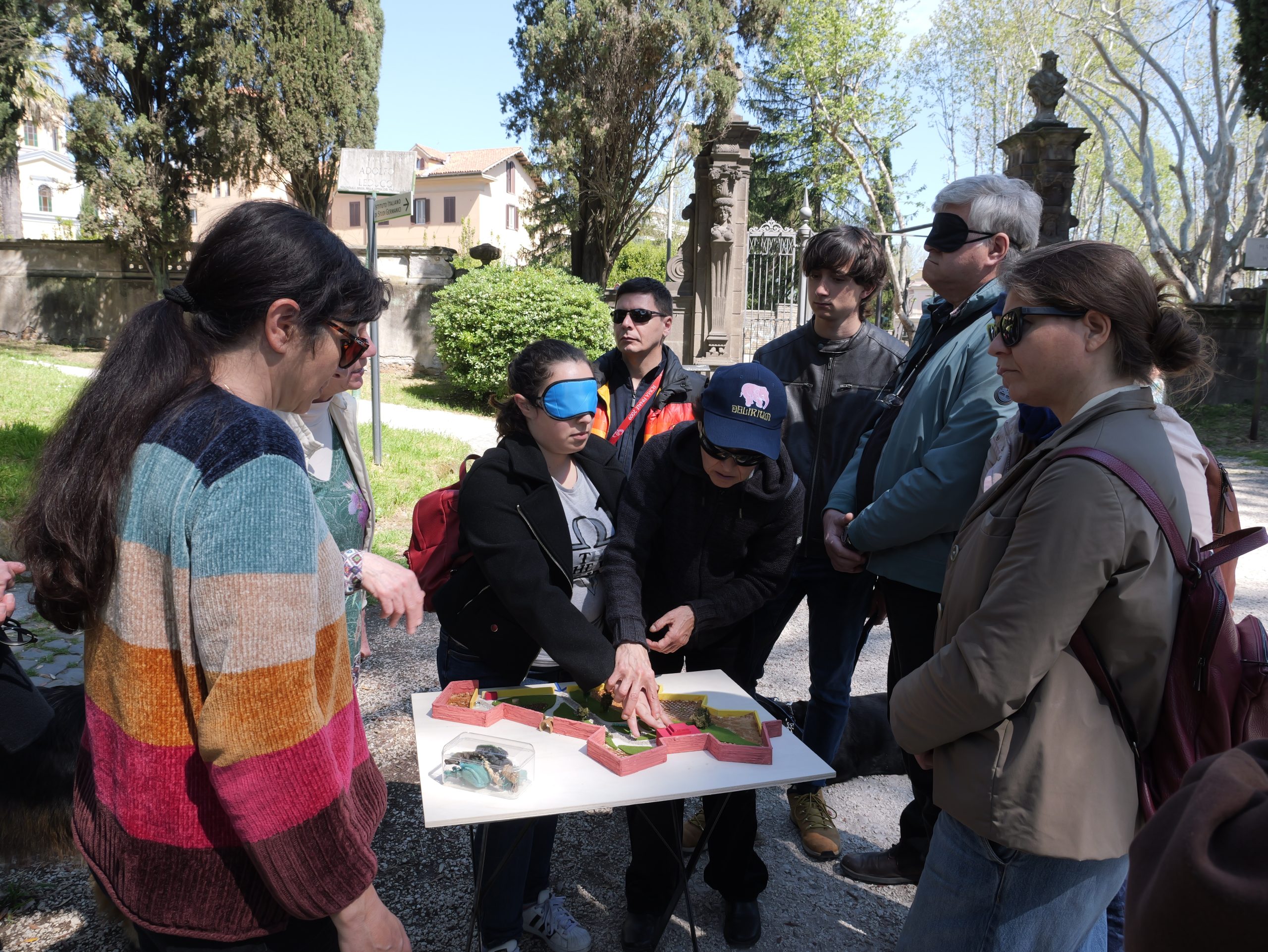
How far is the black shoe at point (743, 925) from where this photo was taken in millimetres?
2705

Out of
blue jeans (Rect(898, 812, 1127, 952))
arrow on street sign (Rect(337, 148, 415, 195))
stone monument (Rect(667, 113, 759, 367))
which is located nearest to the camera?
blue jeans (Rect(898, 812, 1127, 952))

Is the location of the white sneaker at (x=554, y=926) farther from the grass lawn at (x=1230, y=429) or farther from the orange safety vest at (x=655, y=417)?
the grass lawn at (x=1230, y=429)

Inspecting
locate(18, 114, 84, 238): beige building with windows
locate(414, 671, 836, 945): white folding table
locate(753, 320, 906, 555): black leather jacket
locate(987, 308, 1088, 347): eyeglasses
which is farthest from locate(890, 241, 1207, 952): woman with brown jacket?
locate(18, 114, 84, 238): beige building with windows

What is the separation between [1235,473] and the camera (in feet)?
35.1

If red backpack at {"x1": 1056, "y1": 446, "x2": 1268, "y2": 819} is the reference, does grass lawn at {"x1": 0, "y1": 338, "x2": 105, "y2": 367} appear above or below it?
above

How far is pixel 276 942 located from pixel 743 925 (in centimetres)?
176

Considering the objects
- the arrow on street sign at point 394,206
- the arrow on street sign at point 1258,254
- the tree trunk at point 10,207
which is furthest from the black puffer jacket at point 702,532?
the tree trunk at point 10,207

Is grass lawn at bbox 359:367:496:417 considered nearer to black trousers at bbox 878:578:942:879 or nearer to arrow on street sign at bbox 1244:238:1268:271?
black trousers at bbox 878:578:942:879

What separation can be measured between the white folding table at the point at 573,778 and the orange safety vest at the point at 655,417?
5.42 ft

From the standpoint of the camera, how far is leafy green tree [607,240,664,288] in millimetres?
24442

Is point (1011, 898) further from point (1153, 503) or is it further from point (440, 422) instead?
point (440, 422)

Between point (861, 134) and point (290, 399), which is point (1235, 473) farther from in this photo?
point (861, 134)

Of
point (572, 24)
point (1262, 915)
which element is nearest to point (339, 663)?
point (1262, 915)

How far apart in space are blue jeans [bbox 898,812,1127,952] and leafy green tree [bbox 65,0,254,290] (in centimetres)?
1866
